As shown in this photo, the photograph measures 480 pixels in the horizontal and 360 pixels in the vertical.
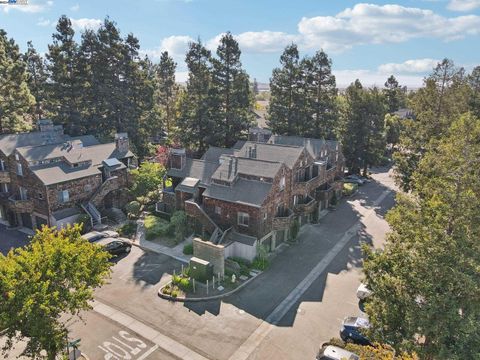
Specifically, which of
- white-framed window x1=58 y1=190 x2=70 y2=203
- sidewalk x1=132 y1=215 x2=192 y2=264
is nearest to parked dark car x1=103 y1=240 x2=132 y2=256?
sidewalk x1=132 y1=215 x2=192 y2=264

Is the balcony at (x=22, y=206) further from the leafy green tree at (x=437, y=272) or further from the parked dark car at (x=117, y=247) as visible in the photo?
the leafy green tree at (x=437, y=272)

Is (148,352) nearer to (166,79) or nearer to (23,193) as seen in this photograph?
(23,193)

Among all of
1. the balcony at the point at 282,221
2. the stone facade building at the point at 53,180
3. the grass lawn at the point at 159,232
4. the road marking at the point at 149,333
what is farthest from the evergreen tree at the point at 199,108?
the road marking at the point at 149,333

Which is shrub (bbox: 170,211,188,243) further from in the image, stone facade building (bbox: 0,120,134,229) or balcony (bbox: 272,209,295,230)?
balcony (bbox: 272,209,295,230)

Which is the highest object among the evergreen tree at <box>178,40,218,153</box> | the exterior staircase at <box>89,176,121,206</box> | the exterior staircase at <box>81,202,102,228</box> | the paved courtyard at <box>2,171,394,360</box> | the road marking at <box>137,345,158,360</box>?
the evergreen tree at <box>178,40,218,153</box>

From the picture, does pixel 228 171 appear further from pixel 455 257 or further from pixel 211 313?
pixel 455 257

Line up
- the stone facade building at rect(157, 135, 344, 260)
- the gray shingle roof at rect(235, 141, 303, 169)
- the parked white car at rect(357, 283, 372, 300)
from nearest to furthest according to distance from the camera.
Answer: the parked white car at rect(357, 283, 372, 300) < the stone facade building at rect(157, 135, 344, 260) < the gray shingle roof at rect(235, 141, 303, 169)
